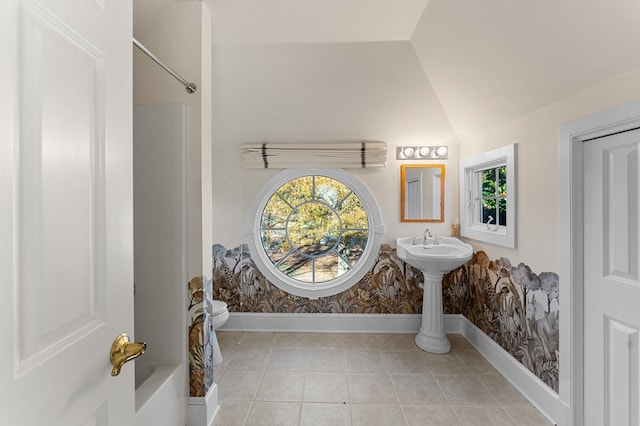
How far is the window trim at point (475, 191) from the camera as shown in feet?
6.70

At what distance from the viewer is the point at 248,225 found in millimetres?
2869

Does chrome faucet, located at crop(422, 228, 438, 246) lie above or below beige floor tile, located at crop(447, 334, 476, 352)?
above

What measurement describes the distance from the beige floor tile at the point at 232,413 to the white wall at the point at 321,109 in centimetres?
144

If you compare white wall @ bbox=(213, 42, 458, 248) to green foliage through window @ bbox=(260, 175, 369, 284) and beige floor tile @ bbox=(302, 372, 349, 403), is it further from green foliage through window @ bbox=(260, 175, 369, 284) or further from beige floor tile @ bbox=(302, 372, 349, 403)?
beige floor tile @ bbox=(302, 372, 349, 403)

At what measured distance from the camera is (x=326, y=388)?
1.96m

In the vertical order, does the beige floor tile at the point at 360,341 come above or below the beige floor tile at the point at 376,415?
above

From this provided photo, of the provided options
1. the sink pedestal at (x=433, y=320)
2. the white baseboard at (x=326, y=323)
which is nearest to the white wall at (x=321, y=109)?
the sink pedestal at (x=433, y=320)

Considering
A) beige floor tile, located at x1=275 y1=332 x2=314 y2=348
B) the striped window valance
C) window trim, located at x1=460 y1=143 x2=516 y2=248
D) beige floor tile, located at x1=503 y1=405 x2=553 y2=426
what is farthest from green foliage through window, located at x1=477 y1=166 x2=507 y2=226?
beige floor tile, located at x1=275 y1=332 x2=314 y2=348

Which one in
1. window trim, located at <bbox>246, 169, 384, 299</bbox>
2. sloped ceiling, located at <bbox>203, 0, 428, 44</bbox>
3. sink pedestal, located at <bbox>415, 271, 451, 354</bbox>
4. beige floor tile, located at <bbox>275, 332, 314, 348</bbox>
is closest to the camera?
sloped ceiling, located at <bbox>203, 0, 428, 44</bbox>

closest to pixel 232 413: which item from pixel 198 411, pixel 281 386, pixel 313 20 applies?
pixel 198 411

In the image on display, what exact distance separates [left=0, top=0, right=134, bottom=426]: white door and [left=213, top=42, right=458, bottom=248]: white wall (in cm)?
160

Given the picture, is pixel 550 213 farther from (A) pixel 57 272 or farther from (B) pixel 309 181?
(A) pixel 57 272

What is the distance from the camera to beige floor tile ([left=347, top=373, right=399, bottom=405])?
1.84 meters

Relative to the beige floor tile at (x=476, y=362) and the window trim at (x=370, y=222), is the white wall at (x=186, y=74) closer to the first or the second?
the window trim at (x=370, y=222)
